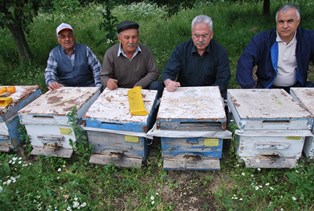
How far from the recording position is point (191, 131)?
8.95ft

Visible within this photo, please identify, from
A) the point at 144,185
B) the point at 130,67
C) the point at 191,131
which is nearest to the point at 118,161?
the point at 144,185

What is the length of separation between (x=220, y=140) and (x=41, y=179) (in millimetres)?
1830

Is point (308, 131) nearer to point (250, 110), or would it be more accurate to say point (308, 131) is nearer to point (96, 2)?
point (250, 110)

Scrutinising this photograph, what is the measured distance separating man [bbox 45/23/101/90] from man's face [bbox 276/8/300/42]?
2.45m

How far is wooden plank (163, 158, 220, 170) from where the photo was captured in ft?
9.36

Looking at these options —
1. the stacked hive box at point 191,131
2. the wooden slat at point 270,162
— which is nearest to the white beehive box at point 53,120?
the stacked hive box at point 191,131

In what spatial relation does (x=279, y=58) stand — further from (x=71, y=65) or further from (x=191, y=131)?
(x=71, y=65)

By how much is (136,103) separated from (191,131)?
2.08 feet

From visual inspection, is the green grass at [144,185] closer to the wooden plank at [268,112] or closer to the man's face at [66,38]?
the wooden plank at [268,112]

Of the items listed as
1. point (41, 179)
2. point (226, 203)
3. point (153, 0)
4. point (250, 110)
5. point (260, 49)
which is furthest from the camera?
point (153, 0)

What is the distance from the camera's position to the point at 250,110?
8.91 feet

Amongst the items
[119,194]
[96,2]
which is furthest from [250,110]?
[96,2]

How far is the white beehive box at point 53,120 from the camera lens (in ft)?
9.61

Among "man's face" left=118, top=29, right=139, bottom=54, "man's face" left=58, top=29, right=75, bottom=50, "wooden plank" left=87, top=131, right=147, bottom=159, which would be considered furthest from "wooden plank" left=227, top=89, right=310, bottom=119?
"man's face" left=58, top=29, right=75, bottom=50
